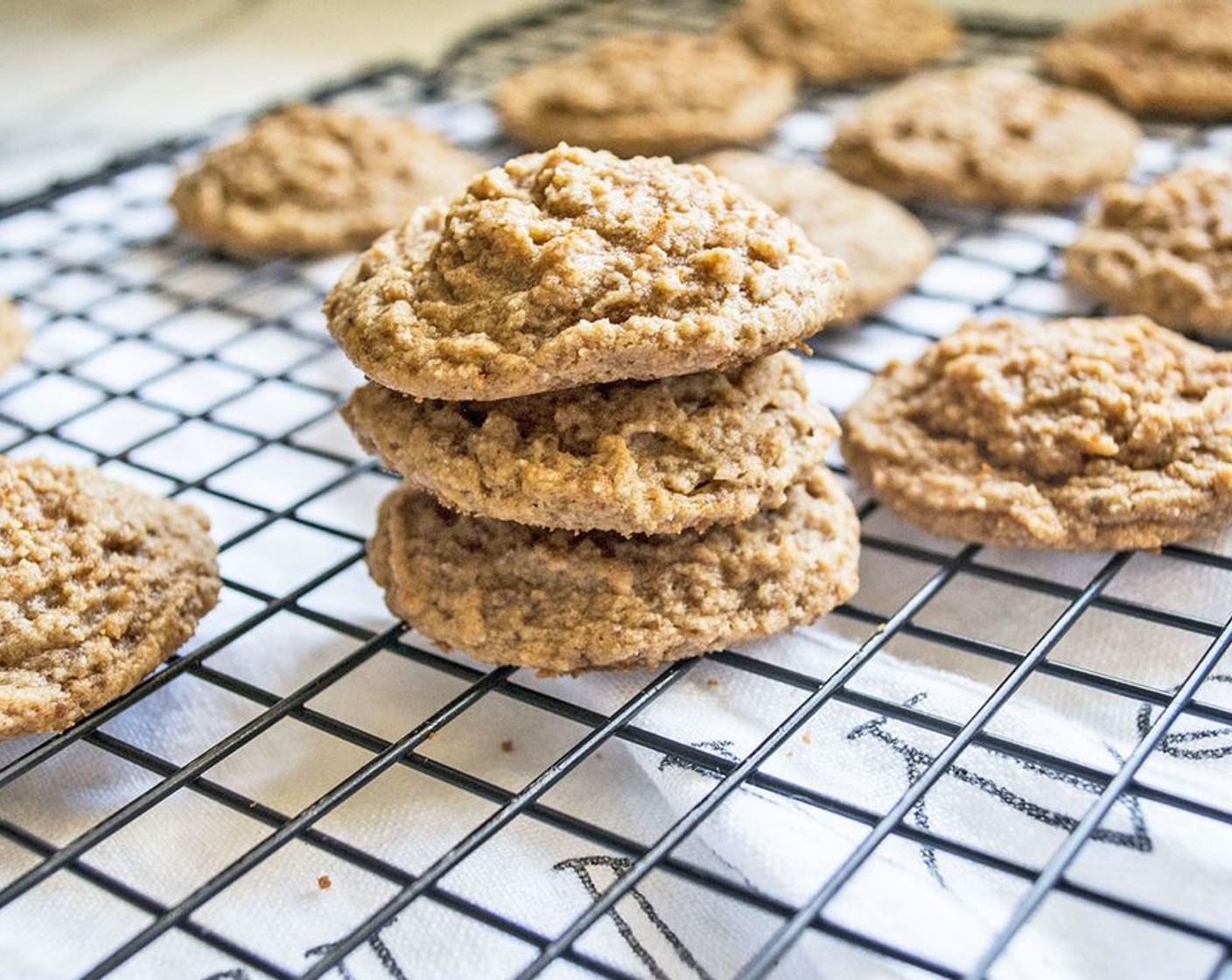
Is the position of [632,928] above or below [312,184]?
below

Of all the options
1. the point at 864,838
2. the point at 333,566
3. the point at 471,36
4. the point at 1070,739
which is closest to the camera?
the point at 864,838

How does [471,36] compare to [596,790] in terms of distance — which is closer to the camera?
[596,790]

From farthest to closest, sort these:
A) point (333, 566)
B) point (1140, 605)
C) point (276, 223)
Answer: point (276, 223), point (333, 566), point (1140, 605)

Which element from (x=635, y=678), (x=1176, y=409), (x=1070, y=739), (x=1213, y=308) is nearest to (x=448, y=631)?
(x=635, y=678)

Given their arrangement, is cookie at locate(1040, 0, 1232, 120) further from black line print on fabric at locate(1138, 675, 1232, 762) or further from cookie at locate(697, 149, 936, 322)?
black line print on fabric at locate(1138, 675, 1232, 762)

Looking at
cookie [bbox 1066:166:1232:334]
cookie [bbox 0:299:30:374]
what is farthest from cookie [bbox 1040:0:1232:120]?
cookie [bbox 0:299:30:374]

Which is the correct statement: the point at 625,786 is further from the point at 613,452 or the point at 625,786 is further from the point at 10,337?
the point at 10,337

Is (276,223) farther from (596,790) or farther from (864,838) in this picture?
(864,838)

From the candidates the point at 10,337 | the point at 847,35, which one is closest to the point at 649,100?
the point at 847,35
